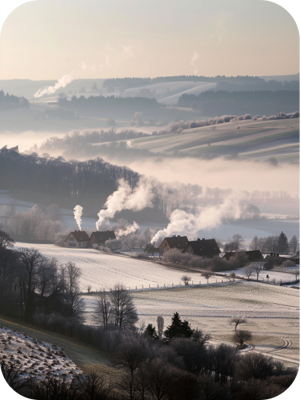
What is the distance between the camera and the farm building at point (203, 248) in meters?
33.2

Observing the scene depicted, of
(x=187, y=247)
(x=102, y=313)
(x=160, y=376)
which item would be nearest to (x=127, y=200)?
(x=187, y=247)

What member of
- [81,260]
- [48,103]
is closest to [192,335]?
[81,260]

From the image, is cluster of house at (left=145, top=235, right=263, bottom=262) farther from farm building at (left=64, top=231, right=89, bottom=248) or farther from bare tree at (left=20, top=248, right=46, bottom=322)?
bare tree at (left=20, top=248, right=46, bottom=322)

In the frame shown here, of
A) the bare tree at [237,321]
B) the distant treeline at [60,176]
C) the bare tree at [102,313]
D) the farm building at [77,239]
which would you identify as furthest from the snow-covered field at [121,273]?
the distant treeline at [60,176]

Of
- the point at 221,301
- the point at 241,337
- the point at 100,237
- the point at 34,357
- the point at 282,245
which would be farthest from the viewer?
the point at 100,237

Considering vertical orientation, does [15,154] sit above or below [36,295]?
above

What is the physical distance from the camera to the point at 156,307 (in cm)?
1722

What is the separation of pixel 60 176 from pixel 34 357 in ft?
154

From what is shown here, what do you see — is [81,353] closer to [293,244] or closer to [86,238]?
[293,244]

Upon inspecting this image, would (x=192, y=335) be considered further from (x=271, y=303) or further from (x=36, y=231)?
(x=36, y=231)

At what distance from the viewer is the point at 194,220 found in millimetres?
44406

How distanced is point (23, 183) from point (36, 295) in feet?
140

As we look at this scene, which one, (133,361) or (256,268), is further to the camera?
(256,268)

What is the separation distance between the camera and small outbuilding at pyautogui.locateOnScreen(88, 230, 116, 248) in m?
40.3
